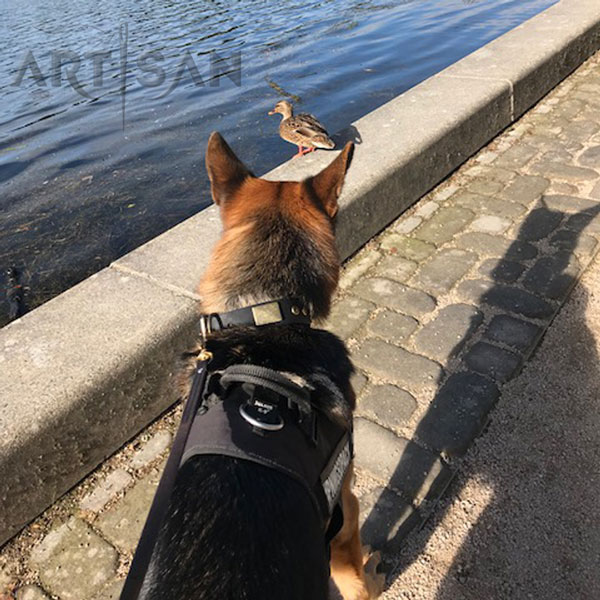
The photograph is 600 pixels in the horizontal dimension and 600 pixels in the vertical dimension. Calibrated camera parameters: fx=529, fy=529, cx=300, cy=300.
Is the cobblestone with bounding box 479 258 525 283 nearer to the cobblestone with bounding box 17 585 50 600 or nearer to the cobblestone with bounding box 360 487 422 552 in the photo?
the cobblestone with bounding box 360 487 422 552

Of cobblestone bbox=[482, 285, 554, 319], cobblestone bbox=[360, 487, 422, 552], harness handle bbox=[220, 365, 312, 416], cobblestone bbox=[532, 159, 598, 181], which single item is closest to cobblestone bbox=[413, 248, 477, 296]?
cobblestone bbox=[482, 285, 554, 319]

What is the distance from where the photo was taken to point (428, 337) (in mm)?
4109

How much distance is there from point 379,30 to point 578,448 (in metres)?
13.2

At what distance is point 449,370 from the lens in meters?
3.81

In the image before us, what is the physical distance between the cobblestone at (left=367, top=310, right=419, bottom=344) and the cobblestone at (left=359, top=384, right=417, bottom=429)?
529 mm

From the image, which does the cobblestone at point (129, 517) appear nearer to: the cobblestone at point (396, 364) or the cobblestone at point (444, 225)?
the cobblestone at point (396, 364)

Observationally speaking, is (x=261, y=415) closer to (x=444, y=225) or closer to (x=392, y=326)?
(x=392, y=326)

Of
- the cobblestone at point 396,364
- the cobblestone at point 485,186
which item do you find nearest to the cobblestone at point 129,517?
the cobblestone at point 396,364

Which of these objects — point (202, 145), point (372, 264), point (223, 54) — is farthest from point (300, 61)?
point (372, 264)

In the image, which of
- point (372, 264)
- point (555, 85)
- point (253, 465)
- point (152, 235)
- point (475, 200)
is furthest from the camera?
point (555, 85)

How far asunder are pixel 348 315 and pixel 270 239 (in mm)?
2132

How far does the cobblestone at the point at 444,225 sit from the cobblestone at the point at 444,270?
0.82 feet

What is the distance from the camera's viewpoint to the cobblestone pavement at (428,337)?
9.76ft

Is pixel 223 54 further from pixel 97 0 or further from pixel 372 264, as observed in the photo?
pixel 97 0
